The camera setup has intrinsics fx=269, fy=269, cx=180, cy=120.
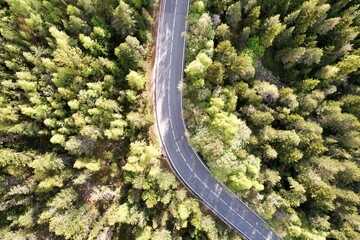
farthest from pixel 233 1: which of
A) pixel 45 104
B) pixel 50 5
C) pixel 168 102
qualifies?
pixel 45 104

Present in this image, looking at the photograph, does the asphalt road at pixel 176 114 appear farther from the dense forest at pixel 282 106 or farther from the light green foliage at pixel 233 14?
the light green foliage at pixel 233 14

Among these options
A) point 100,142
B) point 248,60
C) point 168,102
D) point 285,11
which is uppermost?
point 285,11

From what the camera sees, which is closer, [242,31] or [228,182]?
[242,31]

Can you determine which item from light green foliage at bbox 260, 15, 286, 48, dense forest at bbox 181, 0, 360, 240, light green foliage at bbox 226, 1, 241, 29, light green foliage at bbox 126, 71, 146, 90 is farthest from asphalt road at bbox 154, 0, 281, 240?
light green foliage at bbox 260, 15, 286, 48

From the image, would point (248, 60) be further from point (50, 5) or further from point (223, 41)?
point (50, 5)

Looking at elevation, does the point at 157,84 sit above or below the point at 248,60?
below

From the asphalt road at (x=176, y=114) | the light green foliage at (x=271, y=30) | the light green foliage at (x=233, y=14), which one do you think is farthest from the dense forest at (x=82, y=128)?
the light green foliage at (x=271, y=30)
